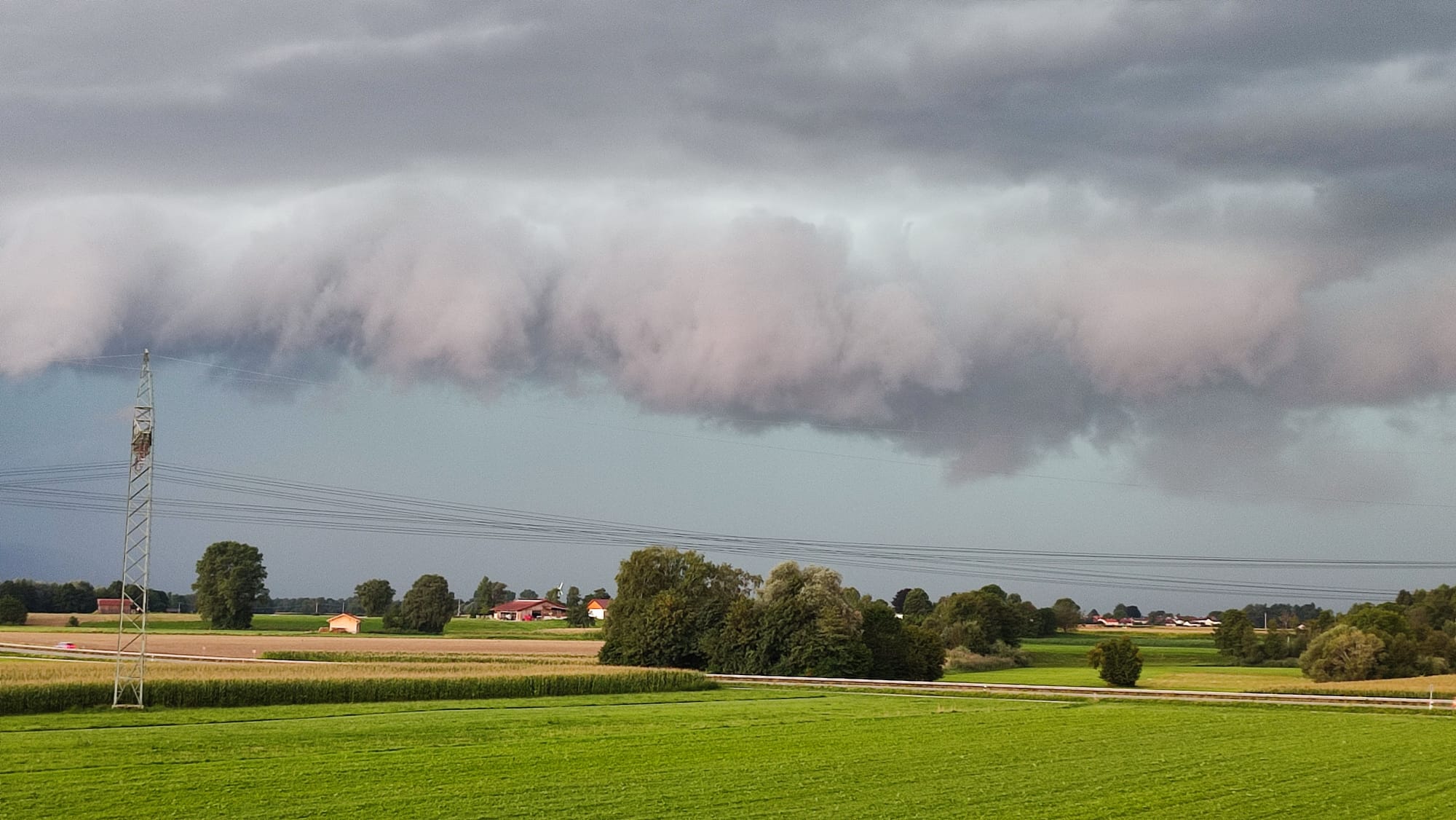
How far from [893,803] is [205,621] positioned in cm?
16014

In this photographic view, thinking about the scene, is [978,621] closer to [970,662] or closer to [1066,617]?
[970,662]

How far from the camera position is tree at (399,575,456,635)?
6673 inches

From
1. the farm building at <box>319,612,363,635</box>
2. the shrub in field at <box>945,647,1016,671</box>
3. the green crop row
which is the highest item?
the green crop row

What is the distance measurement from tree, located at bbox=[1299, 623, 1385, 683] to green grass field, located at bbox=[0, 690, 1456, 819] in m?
45.3

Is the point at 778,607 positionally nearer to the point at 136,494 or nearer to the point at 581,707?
the point at 581,707

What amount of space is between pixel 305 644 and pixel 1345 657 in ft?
282

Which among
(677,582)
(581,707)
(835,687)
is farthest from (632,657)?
(581,707)

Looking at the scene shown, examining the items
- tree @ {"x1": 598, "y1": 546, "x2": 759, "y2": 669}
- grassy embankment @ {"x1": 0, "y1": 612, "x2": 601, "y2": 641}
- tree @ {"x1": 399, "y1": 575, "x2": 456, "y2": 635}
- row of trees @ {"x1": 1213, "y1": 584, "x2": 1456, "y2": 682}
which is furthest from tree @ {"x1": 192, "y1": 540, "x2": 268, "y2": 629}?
row of trees @ {"x1": 1213, "y1": 584, "x2": 1456, "y2": 682}

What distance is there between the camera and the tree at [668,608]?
300 feet

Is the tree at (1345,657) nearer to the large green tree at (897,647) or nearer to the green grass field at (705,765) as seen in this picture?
the large green tree at (897,647)

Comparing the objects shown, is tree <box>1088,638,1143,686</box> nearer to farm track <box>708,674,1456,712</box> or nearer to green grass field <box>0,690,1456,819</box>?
farm track <box>708,674,1456,712</box>

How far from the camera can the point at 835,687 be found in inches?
3049

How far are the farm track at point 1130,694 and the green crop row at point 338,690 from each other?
9.28 m

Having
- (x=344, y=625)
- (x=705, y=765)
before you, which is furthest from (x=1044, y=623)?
(x=705, y=765)
